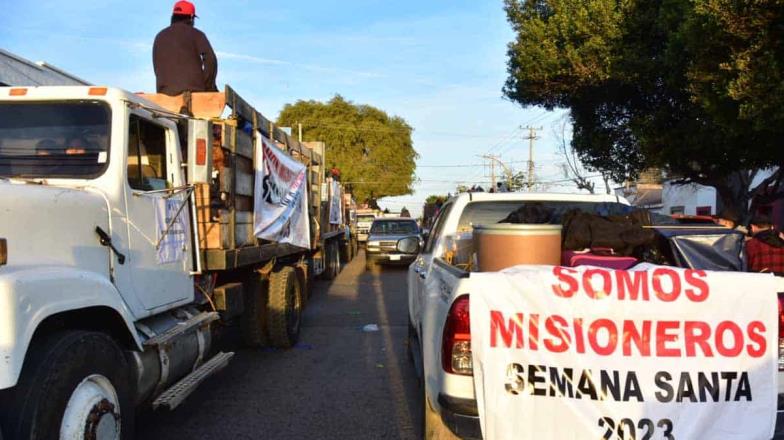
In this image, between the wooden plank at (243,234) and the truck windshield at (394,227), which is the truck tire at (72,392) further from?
the truck windshield at (394,227)

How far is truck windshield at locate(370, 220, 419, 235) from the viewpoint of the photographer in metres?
19.7

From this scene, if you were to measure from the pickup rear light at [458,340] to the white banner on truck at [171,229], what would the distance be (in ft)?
7.70

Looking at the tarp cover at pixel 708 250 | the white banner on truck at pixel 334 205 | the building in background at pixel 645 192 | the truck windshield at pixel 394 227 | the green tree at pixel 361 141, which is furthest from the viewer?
the green tree at pixel 361 141

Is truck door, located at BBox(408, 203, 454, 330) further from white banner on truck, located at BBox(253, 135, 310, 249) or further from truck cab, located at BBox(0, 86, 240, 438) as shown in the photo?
white banner on truck, located at BBox(253, 135, 310, 249)

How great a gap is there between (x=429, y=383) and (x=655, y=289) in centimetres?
133

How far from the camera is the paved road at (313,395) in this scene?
4.75 metres

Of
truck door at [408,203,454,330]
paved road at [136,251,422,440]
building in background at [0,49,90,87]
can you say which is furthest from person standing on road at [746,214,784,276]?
building in background at [0,49,90,87]

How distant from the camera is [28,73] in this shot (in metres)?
9.98

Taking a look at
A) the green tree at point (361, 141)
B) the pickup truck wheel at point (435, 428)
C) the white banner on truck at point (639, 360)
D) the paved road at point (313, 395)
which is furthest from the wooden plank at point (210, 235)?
the green tree at point (361, 141)

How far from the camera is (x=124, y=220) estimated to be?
395 cm

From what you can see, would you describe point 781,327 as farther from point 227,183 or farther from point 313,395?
point 227,183

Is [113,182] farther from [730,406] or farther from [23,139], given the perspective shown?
[730,406]

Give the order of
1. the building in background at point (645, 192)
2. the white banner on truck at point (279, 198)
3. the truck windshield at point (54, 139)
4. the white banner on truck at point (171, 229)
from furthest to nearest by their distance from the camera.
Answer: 1. the building in background at point (645, 192)
2. the white banner on truck at point (279, 198)
3. the white banner on truck at point (171, 229)
4. the truck windshield at point (54, 139)

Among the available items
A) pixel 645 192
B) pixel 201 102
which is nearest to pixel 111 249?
pixel 201 102
